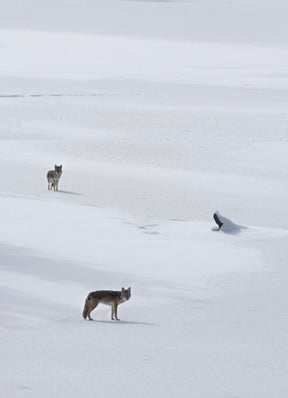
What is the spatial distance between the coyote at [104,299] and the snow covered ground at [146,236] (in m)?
0.12

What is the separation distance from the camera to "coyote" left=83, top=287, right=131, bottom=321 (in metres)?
7.14

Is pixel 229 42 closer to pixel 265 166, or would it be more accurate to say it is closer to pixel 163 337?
pixel 265 166

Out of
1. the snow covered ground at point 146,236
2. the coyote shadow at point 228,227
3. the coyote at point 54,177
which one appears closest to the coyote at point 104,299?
the snow covered ground at point 146,236

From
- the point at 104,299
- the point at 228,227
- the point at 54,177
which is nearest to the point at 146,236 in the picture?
the point at 228,227

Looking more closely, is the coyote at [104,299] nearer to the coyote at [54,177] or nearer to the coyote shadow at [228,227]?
the coyote shadow at [228,227]

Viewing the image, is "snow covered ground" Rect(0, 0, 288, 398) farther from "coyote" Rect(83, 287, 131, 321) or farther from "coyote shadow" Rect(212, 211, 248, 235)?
"coyote" Rect(83, 287, 131, 321)

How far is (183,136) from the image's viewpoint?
2223 cm

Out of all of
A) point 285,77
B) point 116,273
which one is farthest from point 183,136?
point 285,77

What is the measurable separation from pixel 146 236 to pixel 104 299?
13.9 feet

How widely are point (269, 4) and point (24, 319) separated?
82598mm

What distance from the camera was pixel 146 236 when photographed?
37.6 feet

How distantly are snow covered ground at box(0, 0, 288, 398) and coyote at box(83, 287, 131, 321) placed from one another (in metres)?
0.12

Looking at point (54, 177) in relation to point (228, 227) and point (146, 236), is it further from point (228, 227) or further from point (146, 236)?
point (228, 227)

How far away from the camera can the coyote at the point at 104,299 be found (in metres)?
7.14
